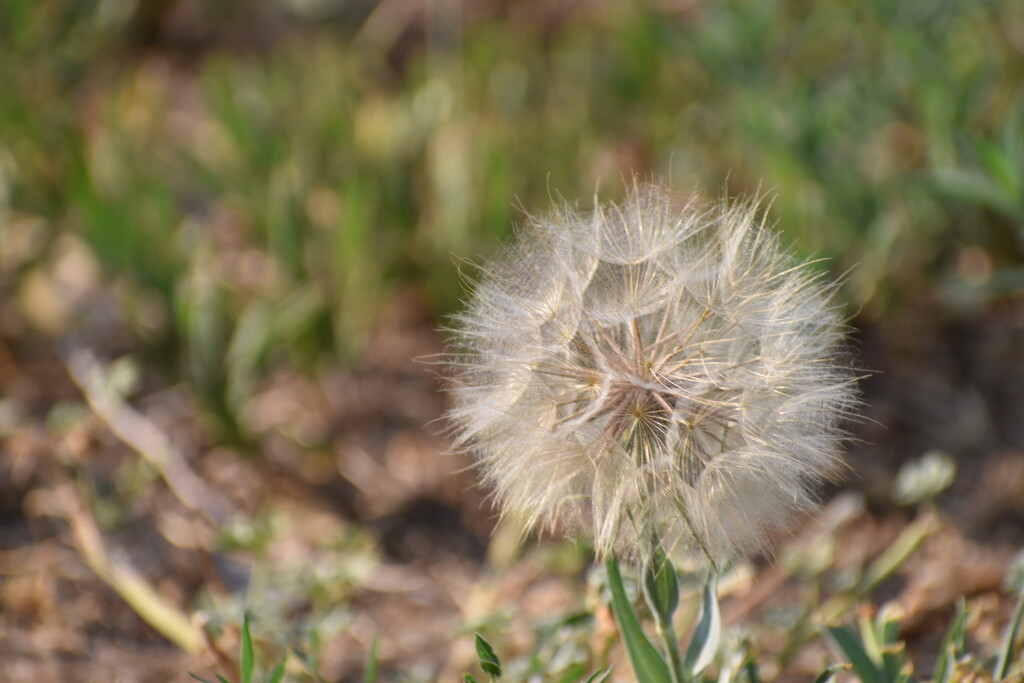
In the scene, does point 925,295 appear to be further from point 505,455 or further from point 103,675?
point 103,675

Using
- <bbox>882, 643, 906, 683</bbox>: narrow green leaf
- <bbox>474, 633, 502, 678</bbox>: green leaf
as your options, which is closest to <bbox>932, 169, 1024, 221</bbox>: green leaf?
<bbox>882, 643, 906, 683</bbox>: narrow green leaf

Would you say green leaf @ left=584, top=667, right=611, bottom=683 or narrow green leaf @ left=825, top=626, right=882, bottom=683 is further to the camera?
narrow green leaf @ left=825, top=626, right=882, bottom=683

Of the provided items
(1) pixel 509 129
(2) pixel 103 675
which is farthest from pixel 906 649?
(1) pixel 509 129

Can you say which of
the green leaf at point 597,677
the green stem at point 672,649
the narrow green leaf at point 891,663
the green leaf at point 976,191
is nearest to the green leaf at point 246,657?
the green leaf at point 597,677

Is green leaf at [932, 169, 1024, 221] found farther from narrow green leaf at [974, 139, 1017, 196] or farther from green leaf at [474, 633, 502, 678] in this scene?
green leaf at [474, 633, 502, 678]

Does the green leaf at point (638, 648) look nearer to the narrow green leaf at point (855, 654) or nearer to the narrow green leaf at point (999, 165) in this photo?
the narrow green leaf at point (855, 654)
